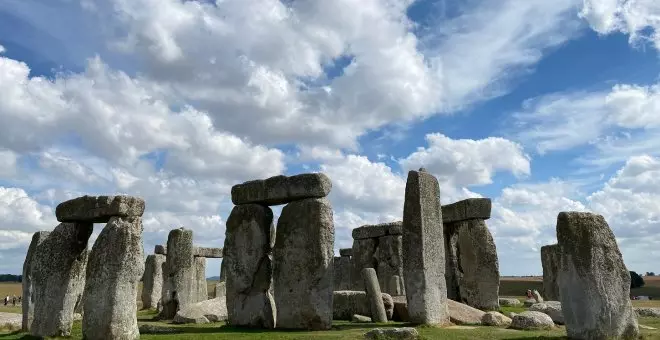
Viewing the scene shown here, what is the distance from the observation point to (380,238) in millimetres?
28000

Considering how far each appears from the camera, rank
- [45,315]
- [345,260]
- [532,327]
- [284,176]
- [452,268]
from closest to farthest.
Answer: [45,315] < [532,327] < [284,176] < [452,268] < [345,260]

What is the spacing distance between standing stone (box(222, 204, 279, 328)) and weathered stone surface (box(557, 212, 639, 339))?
8.08 meters

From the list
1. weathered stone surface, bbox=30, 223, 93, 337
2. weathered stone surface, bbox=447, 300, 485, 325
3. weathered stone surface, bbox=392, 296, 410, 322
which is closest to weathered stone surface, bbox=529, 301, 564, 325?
weathered stone surface, bbox=447, 300, 485, 325

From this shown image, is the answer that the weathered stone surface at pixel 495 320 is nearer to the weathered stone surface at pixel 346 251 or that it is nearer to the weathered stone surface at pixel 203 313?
the weathered stone surface at pixel 203 313

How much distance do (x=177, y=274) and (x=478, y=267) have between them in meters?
11.5

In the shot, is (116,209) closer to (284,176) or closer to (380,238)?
(284,176)

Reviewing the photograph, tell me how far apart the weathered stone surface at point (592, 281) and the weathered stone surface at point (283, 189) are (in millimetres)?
6474

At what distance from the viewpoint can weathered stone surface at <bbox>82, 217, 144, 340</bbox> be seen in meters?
11.4

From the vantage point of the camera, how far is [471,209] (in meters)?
23.7

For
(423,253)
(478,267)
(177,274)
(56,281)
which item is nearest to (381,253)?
(478,267)

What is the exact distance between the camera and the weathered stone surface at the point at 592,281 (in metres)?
11.4

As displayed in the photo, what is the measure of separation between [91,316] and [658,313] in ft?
59.6

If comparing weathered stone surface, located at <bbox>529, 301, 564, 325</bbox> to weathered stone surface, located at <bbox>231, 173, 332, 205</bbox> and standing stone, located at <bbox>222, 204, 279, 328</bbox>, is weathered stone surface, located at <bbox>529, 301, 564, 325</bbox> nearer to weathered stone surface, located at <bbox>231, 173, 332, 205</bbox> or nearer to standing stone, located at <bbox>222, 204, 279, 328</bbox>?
weathered stone surface, located at <bbox>231, 173, 332, 205</bbox>

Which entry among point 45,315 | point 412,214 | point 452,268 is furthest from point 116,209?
point 452,268
